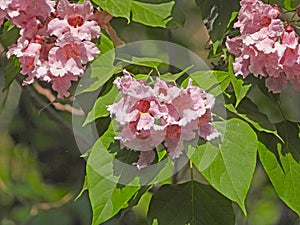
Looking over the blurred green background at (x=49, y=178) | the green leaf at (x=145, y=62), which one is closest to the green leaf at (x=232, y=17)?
the green leaf at (x=145, y=62)

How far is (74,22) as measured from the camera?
0.84 m

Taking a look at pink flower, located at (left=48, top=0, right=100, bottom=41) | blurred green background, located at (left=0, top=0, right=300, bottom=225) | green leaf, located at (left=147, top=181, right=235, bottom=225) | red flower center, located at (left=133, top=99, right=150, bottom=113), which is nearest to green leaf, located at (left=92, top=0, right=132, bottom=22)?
pink flower, located at (left=48, top=0, right=100, bottom=41)

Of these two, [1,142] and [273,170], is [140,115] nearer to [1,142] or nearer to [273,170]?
[273,170]

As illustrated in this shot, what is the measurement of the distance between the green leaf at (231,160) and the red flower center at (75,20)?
0.22 metres

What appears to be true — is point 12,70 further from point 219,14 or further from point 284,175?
point 284,175

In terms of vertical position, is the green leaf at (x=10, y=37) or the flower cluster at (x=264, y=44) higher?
the flower cluster at (x=264, y=44)

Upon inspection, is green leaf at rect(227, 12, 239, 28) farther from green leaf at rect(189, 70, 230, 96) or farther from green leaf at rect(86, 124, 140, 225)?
green leaf at rect(86, 124, 140, 225)

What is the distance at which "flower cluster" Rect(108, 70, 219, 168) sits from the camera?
77 centimetres

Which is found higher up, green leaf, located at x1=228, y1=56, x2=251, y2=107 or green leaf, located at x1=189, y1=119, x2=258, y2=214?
green leaf, located at x1=228, y1=56, x2=251, y2=107

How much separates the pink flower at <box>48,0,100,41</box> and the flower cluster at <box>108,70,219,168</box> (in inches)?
3.5

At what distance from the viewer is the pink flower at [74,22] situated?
827mm

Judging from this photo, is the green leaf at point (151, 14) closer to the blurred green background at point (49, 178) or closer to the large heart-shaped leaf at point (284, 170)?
the large heart-shaped leaf at point (284, 170)

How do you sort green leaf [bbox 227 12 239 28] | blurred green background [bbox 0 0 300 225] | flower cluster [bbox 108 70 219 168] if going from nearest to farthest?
flower cluster [bbox 108 70 219 168] → green leaf [bbox 227 12 239 28] → blurred green background [bbox 0 0 300 225]

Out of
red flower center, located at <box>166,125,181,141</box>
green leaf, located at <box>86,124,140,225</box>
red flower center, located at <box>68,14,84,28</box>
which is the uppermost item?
red flower center, located at <box>68,14,84,28</box>
